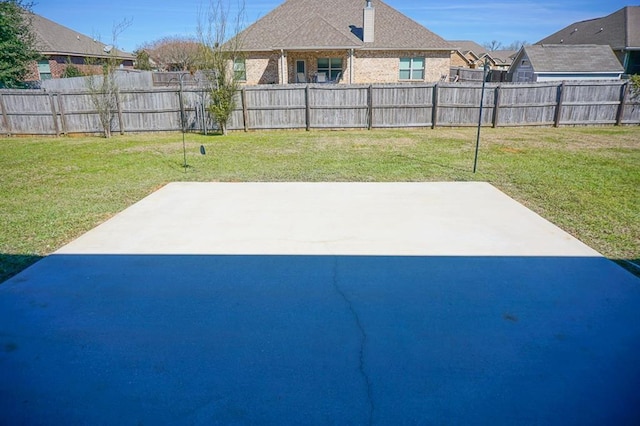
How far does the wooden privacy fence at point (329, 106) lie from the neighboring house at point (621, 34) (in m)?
16.3

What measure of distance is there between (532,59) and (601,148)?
52.8 ft

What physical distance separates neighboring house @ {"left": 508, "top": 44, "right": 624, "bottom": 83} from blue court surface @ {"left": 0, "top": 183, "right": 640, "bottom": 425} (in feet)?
76.6

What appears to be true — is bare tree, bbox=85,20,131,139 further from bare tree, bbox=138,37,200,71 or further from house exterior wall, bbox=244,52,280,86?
bare tree, bbox=138,37,200,71

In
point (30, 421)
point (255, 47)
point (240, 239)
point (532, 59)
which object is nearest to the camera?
point (30, 421)

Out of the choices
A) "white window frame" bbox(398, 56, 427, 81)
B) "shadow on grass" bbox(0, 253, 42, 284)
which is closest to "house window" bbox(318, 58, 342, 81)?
"white window frame" bbox(398, 56, 427, 81)

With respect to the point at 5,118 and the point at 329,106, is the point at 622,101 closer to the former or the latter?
the point at 329,106

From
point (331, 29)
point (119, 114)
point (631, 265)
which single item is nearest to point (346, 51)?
point (331, 29)

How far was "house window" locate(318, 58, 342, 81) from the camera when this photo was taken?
75.3 feet

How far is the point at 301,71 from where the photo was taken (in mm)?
23125

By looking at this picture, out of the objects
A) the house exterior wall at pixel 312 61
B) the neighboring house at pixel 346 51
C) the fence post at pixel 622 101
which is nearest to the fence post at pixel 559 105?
the fence post at pixel 622 101

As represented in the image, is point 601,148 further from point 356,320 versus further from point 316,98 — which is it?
point 356,320

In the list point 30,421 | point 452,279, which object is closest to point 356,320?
point 452,279

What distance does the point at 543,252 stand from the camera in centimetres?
453

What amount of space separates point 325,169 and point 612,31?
3031 cm
